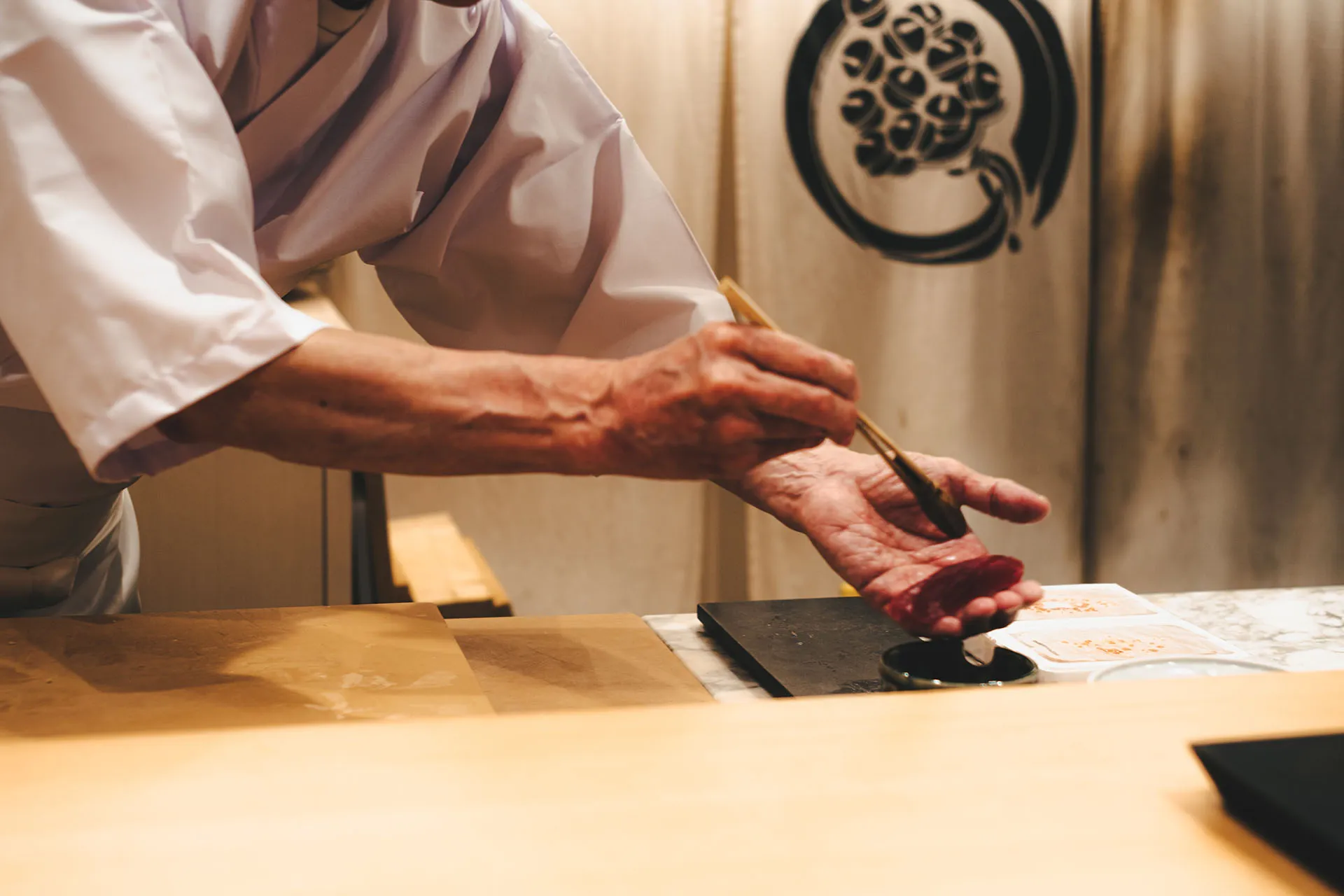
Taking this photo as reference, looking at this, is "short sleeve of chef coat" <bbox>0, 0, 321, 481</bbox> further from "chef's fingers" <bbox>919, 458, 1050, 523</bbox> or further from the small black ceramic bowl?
"chef's fingers" <bbox>919, 458, 1050, 523</bbox>

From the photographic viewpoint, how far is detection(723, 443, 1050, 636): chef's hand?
1.09m

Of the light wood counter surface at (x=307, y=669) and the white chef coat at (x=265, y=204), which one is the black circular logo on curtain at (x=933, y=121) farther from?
the light wood counter surface at (x=307, y=669)

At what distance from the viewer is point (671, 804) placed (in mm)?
510

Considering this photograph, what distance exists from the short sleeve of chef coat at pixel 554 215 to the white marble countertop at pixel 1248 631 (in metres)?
0.35

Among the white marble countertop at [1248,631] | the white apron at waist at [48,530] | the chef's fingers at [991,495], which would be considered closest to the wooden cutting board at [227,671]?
the white apron at waist at [48,530]

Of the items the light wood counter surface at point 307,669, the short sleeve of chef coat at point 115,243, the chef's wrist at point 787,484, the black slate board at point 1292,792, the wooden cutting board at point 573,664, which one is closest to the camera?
the black slate board at point 1292,792

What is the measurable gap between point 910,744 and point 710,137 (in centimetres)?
244

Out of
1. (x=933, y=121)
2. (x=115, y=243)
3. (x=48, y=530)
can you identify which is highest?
(x=933, y=121)

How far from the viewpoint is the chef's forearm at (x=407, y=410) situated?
0.80m

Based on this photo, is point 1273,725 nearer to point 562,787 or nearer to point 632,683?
point 562,787

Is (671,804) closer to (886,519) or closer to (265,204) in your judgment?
(886,519)

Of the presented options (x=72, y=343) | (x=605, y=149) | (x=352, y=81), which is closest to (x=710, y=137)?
(x=605, y=149)

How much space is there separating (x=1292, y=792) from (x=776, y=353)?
Result: 449 millimetres

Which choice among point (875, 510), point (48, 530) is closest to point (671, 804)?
point (875, 510)
